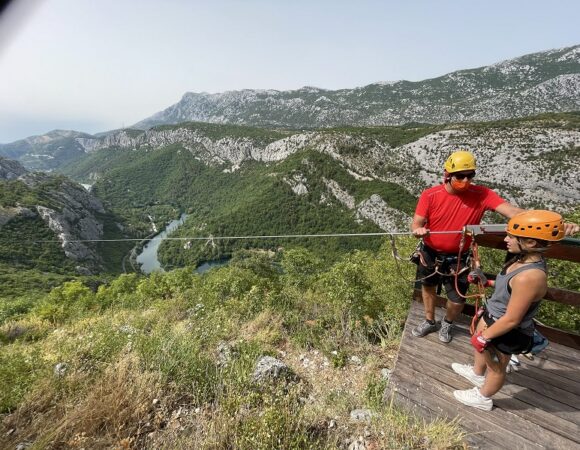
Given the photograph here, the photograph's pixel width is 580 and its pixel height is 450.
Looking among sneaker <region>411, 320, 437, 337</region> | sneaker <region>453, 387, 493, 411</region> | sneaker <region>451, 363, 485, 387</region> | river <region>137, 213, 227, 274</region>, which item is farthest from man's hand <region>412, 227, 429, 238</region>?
river <region>137, 213, 227, 274</region>

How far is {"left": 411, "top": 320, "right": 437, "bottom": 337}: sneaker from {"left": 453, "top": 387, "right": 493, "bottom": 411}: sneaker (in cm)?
110

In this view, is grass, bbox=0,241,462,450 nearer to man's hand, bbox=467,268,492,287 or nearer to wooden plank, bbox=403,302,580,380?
wooden plank, bbox=403,302,580,380

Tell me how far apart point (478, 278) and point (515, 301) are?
0.92 m

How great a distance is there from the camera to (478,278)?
3285 millimetres

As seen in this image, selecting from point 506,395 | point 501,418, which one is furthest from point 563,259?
point 501,418

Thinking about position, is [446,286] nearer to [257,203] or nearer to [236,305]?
[236,305]

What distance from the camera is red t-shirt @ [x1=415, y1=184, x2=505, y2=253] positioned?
11.4ft

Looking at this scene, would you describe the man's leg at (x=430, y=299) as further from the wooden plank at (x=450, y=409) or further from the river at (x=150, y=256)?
the river at (x=150, y=256)

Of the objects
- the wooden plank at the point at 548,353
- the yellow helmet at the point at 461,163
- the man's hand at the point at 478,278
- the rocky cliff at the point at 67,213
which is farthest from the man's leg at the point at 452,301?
the rocky cliff at the point at 67,213

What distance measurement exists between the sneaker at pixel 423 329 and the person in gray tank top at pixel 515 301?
110 centimetres

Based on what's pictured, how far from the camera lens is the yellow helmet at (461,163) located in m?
3.30

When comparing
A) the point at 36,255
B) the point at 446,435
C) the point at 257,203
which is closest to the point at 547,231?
the point at 446,435

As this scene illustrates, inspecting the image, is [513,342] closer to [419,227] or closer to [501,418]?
[501,418]

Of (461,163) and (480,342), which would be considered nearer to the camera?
(480,342)
